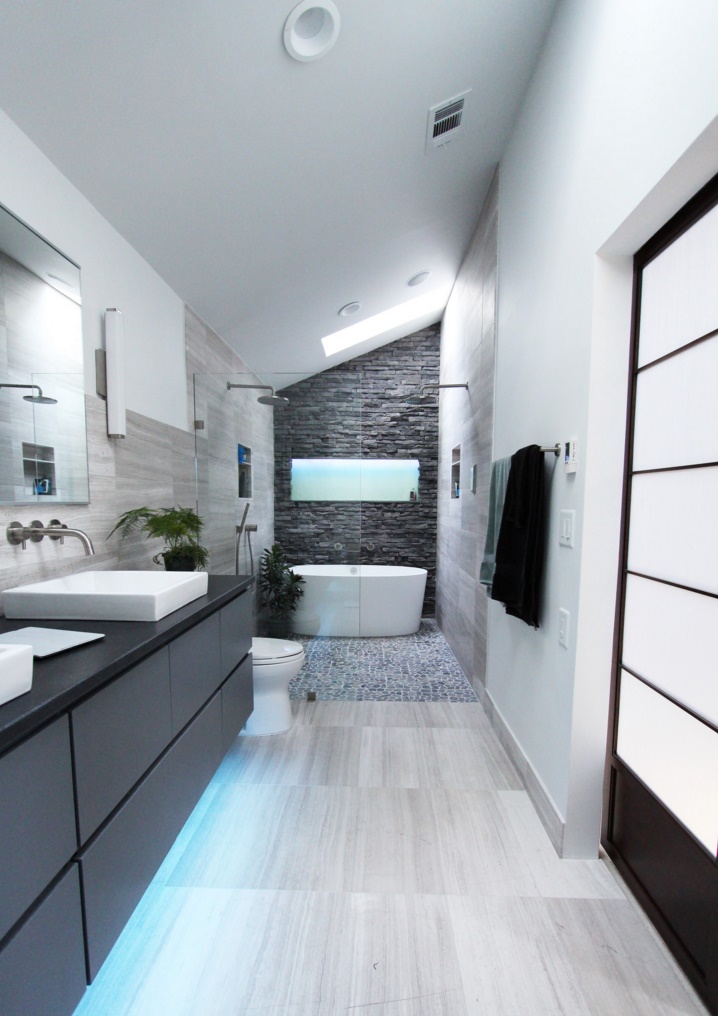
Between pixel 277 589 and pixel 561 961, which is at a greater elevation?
pixel 277 589

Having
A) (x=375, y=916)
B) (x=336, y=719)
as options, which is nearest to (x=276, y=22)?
(x=375, y=916)

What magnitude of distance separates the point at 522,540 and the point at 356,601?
1897 mm

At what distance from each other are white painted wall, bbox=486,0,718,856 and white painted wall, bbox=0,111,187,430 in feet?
6.18

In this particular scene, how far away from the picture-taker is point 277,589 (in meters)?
3.39

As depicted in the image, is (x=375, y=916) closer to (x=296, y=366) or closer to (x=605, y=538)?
(x=605, y=538)

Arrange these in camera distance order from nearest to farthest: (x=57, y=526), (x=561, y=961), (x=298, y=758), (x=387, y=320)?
(x=561, y=961), (x=57, y=526), (x=298, y=758), (x=387, y=320)

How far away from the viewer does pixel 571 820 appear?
1633mm

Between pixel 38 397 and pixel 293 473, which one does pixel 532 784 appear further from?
pixel 38 397

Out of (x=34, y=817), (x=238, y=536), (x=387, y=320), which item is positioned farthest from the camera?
(x=387, y=320)

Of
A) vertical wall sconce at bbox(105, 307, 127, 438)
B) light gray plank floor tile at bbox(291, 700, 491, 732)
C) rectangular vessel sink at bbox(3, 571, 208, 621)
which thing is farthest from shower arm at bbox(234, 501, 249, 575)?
rectangular vessel sink at bbox(3, 571, 208, 621)

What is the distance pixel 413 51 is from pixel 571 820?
2.95m

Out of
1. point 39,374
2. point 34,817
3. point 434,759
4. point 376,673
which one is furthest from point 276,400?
point 34,817

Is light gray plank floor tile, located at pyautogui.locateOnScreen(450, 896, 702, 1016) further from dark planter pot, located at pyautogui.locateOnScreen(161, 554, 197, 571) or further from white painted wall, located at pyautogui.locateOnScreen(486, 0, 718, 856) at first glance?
dark planter pot, located at pyautogui.locateOnScreen(161, 554, 197, 571)

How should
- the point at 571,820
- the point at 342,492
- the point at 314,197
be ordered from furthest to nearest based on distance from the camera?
the point at 342,492, the point at 314,197, the point at 571,820
